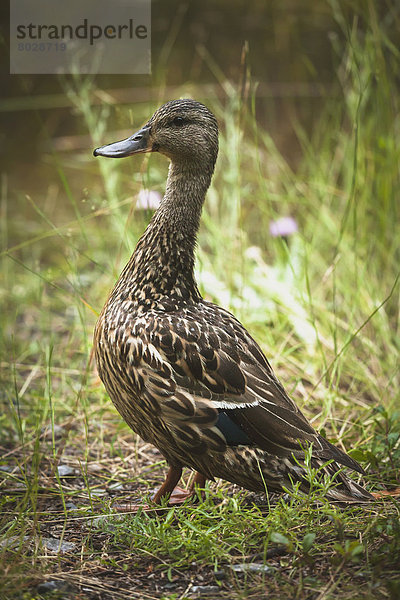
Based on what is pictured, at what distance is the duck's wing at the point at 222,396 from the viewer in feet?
8.68

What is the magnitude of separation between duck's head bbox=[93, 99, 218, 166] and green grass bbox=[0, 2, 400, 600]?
33 cm

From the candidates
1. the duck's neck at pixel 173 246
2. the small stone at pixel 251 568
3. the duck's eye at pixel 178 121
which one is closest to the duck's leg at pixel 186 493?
the small stone at pixel 251 568

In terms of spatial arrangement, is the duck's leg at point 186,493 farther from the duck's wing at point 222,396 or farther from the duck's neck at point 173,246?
the duck's neck at point 173,246

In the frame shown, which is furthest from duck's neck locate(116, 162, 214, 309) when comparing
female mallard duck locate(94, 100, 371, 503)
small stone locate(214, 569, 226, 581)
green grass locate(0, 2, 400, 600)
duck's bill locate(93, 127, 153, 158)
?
small stone locate(214, 569, 226, 581)

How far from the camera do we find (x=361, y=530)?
2.49 m

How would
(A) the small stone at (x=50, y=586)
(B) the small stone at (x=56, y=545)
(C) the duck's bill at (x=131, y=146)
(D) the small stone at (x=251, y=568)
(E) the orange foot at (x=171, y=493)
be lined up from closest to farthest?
(A) the small stone at (x=50, y=586) → (D) the small stone at (x=251, y=568) → (B) the small stone at (x=56, y=545) → (E) the orange foot at (x=171, y=493) → (C) the duck's bill at (x=131, y=146)

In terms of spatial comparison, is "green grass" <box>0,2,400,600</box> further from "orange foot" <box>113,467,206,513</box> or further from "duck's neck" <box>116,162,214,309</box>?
"duck's neck" <box>116,162,214,309</box>

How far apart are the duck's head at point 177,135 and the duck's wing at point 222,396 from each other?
2.21 feet

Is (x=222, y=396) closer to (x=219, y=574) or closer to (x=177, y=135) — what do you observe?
(x=219, y=574)

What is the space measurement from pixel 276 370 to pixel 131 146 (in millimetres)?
1444

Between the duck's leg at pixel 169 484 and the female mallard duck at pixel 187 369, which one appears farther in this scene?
the duck's leg at pixel 169 484

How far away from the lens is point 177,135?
2.96 metres

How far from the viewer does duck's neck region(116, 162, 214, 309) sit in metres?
2.95

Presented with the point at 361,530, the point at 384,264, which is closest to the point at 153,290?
the point at 361,530
